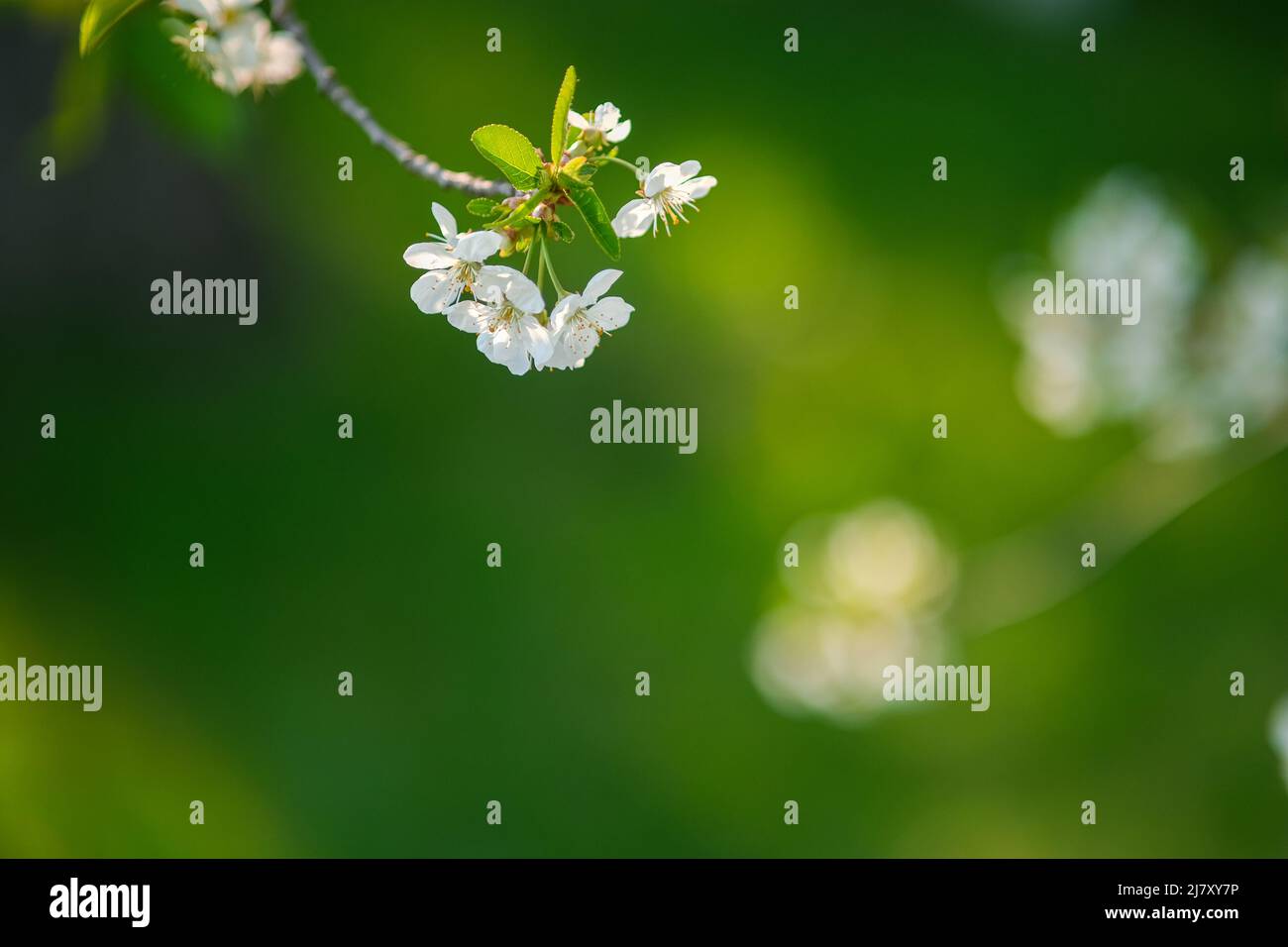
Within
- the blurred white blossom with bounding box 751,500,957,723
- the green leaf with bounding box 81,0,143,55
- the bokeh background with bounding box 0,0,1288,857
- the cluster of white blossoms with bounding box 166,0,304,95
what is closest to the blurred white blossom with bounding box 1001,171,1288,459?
the blurred white blossom with bounding box 751,500,957,723

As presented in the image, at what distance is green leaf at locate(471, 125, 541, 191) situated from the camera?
0.94 m

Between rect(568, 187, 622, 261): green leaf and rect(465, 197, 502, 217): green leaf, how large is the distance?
0.07 m

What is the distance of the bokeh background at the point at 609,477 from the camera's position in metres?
2.66

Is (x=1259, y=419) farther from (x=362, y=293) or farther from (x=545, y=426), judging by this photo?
(x=362, y=293)

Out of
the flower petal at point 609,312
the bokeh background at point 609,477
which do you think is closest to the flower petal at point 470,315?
the flower petal at point 609,312

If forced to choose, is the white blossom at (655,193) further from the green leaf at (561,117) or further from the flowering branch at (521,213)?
the green leaf at (561,117)

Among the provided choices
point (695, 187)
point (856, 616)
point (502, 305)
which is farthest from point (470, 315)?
point (856, 616)

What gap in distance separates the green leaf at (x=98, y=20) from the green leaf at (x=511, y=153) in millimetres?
395

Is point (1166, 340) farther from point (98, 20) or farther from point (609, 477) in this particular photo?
point (98, 20)

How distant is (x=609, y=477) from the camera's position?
2.81 m

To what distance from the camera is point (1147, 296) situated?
200 centimetres

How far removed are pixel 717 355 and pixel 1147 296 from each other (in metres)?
1.12
